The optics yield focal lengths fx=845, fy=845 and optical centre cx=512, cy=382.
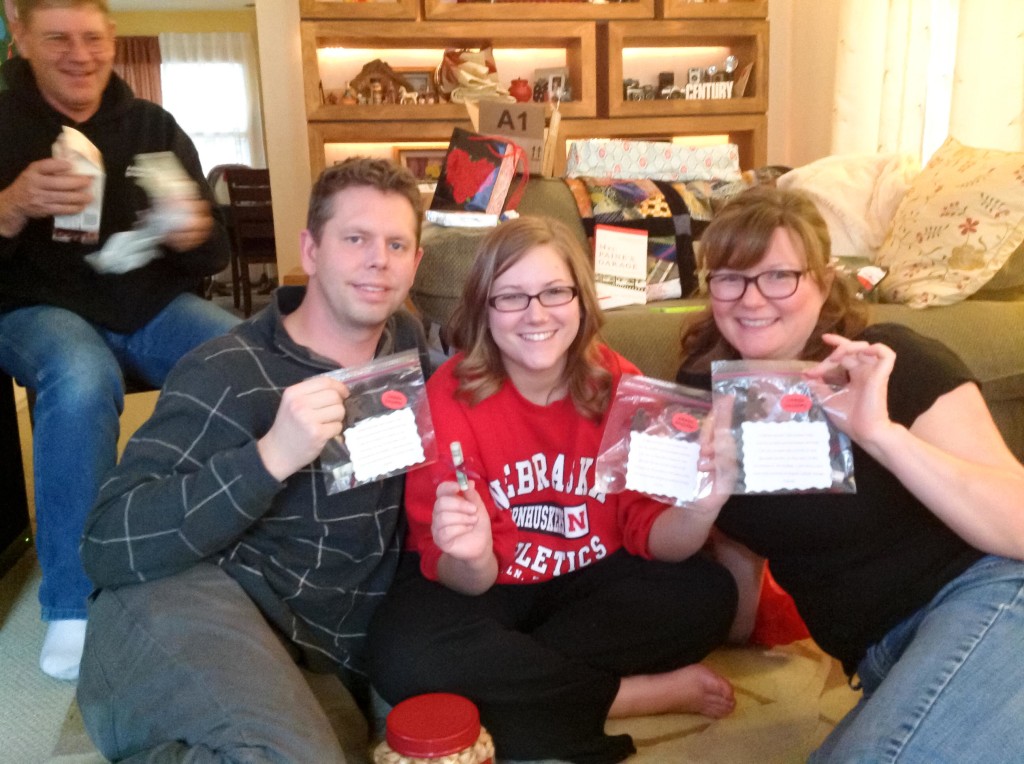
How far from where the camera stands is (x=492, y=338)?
1330mm

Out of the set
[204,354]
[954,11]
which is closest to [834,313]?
[204,354]

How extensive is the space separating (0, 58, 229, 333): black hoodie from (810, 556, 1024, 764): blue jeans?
1.49m

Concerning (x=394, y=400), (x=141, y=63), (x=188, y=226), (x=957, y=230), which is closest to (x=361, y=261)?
(x=394, y=400)

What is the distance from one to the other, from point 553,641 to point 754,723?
358 mm

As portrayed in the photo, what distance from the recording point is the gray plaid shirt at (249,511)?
1142 mm

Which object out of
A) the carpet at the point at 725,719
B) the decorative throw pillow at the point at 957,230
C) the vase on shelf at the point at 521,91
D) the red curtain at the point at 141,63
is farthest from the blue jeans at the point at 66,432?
the red curtain at the point at 141,63

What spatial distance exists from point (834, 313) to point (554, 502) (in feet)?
1.68

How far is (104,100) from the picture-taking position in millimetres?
1777

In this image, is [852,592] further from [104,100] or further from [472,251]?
[104,100]

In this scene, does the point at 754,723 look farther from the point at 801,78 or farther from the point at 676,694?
the point at 801,78

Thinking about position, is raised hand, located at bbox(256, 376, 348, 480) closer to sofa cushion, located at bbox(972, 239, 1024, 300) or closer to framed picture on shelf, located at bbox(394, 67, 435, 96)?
sofa cushion, located at bbox(972, 239, 1024, 300)

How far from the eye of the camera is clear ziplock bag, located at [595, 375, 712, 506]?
118 cm

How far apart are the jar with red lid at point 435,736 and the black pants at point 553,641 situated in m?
0.11

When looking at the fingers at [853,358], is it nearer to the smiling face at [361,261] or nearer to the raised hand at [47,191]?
the smiling face at [361,261]
